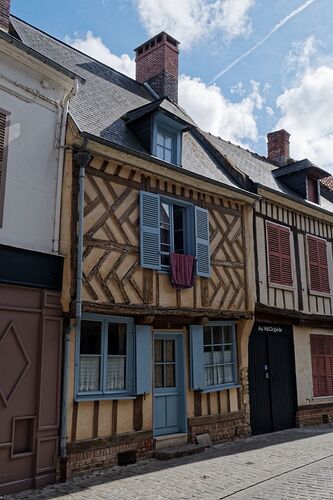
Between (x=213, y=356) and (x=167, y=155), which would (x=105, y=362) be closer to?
(x=213, y=356)

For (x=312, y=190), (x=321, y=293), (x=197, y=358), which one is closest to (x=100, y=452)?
(x=197, y=358)

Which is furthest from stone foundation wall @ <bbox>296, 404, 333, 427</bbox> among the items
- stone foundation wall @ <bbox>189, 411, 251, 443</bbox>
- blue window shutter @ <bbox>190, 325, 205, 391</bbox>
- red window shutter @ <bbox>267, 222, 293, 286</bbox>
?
blue window shutter @ <bbox>190, 325, 205, 391</bbox>

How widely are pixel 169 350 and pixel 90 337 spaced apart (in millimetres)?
1731

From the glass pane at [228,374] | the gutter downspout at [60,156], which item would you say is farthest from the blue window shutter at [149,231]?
the glass pane at [228,374]

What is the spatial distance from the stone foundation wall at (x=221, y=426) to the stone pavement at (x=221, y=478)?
378 mm

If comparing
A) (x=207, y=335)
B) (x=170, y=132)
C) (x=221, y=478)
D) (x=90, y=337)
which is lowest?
(x=221, y=478)

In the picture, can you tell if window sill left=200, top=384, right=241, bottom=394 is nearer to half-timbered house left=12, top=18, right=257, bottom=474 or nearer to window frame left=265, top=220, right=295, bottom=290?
half-timbered house left=12, top=18, right=257, bottom=474

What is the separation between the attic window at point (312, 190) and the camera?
40.0 feet

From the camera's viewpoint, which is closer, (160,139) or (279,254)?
(160,139)

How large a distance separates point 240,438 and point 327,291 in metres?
4.45

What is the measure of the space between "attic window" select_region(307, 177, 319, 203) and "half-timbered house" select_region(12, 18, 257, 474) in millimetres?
3078

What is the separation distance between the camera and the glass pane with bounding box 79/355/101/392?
653cm

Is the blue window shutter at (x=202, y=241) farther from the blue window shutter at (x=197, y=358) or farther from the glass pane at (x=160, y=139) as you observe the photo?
the glass pane at (x=160, y=139)

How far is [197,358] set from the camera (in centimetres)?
803
